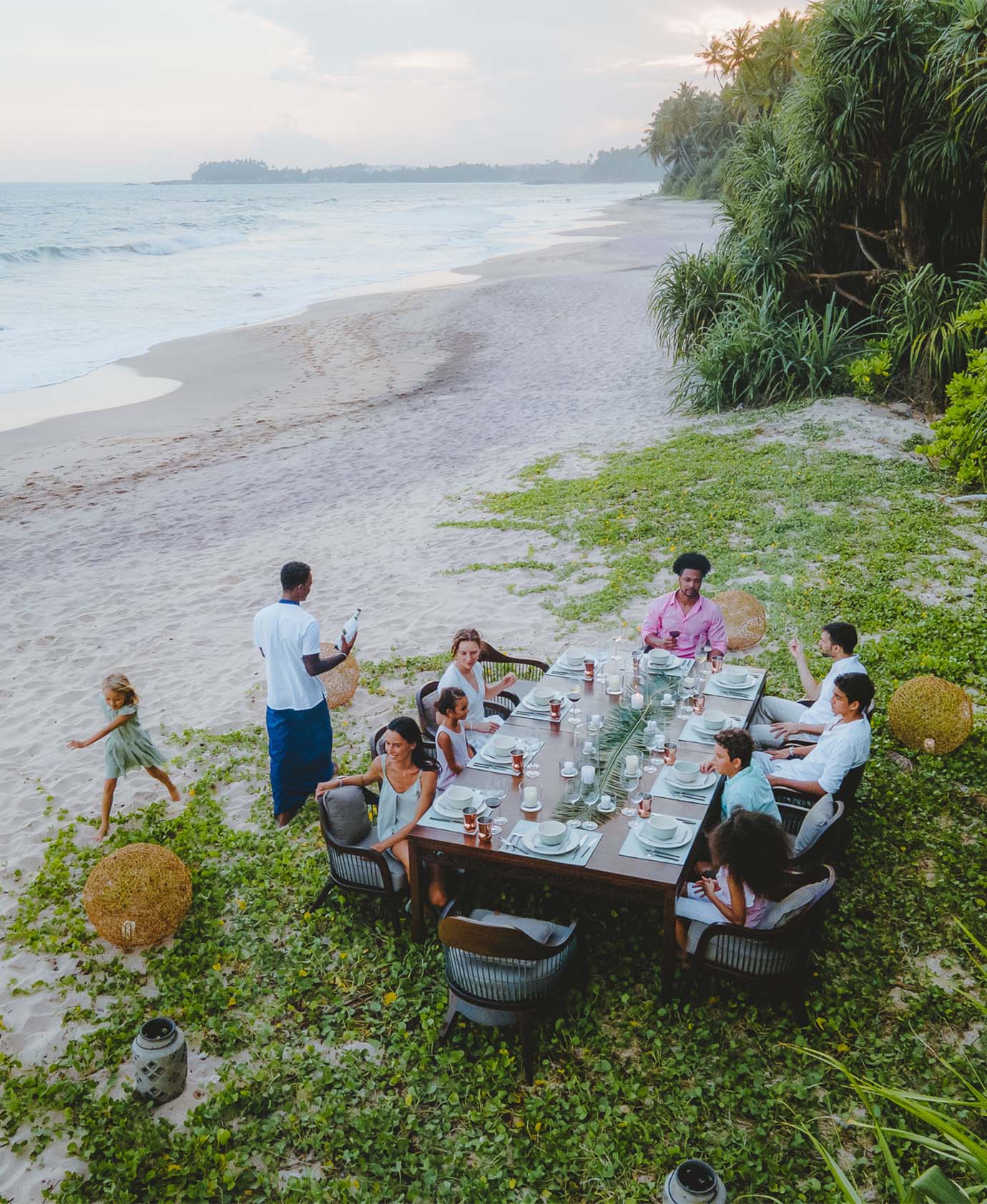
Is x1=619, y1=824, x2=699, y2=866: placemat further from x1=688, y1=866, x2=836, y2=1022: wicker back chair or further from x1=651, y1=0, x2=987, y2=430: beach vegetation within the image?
x1=651, y1=0, x2=987, y2=430: beach vegetation

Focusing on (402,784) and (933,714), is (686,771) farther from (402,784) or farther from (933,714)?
(933,714)

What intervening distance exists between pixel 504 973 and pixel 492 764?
1493 mm

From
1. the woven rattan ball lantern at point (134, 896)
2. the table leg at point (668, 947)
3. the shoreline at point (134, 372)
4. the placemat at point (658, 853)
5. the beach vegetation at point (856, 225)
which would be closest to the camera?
the table leg at point (668, 947)

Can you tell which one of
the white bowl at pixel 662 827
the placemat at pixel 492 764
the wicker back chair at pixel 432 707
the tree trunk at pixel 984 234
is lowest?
the wicker back chair at pixel 432 707

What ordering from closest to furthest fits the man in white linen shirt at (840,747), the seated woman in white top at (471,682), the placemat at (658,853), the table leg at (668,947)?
1. the table leg at (668,947)
2. the placemat at (658,853)
3. the man in white linen shirt at (840,747)
4. the seated woman in white top at (471,682)

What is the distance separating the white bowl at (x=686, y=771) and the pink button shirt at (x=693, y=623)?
192cm

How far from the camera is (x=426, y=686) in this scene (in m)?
6.84

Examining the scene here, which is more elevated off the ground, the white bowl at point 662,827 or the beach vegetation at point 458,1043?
the white bowl at point 662,827

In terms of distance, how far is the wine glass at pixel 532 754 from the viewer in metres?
5.47

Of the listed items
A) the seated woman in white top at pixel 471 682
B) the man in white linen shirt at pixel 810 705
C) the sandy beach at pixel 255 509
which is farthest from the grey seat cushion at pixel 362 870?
the man in white linen shirt at pixel 810 705

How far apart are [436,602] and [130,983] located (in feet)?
17.9

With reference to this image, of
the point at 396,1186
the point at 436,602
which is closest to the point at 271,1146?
the point at 396,1186

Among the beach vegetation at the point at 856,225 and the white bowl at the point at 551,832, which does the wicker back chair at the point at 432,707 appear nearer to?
the white bowl at the point at 551,832

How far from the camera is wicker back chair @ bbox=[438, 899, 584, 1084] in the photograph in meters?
4.19
